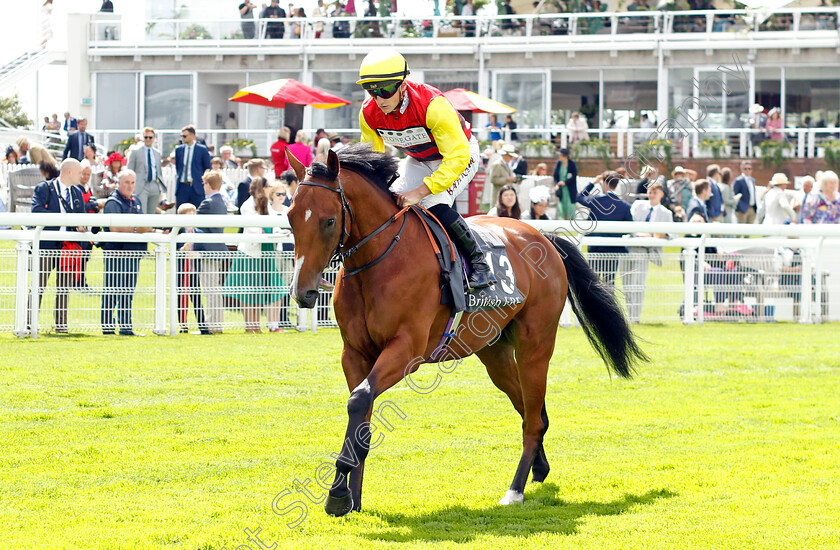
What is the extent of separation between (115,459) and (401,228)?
2.05 m

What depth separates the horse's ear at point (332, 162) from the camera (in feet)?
14.9

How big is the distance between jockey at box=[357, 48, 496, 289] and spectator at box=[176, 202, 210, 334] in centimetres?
528

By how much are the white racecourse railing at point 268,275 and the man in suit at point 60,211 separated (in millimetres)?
18

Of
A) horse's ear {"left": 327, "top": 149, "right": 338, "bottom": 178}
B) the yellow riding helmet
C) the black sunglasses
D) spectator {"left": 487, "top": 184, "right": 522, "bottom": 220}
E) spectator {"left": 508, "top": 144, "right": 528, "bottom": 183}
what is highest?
spectator {"left": 508, "top": 144, "right": 528, "bottom": 183}

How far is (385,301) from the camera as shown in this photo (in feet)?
15.4

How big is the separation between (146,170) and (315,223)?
9836 mm

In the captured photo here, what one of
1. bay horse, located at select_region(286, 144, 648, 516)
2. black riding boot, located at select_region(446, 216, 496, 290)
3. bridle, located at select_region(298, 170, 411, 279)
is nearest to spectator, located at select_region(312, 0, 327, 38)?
bay horse, located at select_region(286, 144, 648, 516)

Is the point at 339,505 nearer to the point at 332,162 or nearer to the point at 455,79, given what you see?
the point at 332,162

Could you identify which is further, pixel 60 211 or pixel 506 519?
pixel 60 211

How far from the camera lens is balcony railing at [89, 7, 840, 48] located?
1164 inches

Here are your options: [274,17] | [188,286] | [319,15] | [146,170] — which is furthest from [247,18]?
A: [188,286]

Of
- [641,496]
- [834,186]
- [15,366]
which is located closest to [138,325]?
[15,366]

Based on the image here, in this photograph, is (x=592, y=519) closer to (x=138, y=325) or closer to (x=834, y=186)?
(x=138, y=325)

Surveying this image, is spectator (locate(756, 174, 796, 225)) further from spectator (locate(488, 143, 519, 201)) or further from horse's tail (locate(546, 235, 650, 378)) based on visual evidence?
horse's tail (locate(546, 235, 650, 378))
